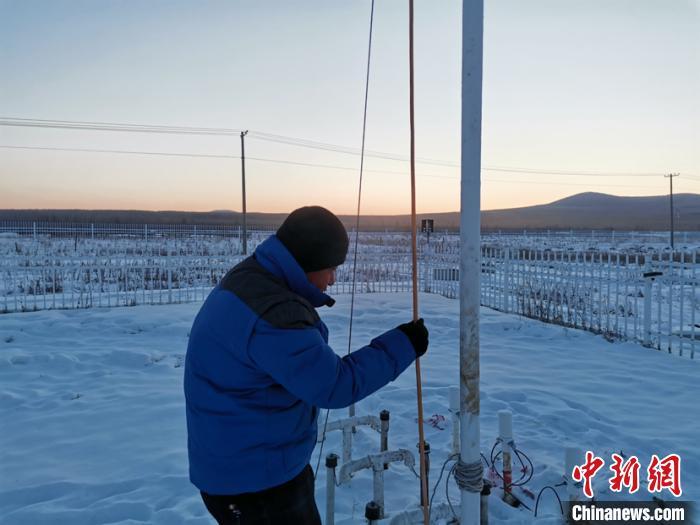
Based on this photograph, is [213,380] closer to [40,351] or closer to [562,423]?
[562,423]

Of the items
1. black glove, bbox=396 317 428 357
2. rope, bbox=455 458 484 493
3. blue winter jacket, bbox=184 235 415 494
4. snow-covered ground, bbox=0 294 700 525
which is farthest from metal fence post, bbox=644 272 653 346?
blue winter jacket, bbox=184 235 415 494

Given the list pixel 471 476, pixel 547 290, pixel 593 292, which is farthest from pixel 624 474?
pixel 547 290

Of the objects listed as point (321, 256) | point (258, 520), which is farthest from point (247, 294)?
point (258, 520)

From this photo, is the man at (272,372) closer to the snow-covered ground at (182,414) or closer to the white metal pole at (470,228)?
the white metal pole at (470,228)

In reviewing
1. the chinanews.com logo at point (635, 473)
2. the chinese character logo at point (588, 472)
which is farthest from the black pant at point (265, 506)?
the chinanews.com logo at point (635, 473)

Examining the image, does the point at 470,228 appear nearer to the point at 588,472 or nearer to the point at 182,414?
the point at 588,472

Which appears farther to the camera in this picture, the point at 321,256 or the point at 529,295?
the point at 529,295

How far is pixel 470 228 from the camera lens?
184 centimetres

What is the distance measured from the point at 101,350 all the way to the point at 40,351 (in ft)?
2.92

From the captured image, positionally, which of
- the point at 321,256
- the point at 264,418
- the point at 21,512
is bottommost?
the point at 21,512

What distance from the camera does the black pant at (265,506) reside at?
1.66 m

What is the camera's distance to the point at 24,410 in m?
5.09

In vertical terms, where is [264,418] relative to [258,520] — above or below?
above

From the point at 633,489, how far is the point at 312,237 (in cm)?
336
